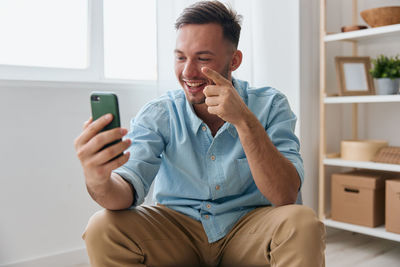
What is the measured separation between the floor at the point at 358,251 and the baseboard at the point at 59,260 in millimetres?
37

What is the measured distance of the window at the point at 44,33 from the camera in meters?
1.81

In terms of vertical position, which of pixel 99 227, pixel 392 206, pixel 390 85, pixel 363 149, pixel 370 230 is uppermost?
pixel 390 85

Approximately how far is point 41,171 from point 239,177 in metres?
0.94

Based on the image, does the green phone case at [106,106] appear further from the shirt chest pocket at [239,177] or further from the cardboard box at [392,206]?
the cardboard box at [392,206]

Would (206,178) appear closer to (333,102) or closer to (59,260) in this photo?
(59,260)

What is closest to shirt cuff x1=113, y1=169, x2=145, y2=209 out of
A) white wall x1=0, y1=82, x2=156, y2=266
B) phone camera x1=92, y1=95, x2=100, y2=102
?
phone camera x1=92, y1=95, x2=100, y2=102

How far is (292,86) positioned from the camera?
7.46ft

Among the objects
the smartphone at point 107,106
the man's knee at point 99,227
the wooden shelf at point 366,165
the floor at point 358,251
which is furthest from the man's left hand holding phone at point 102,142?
the wooden shelf at point 366,165

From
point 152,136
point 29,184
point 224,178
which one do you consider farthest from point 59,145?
point 224,178

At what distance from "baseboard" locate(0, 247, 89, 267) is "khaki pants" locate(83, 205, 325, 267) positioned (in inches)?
31.8

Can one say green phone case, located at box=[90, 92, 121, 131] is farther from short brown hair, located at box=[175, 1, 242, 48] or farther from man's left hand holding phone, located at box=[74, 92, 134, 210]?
short brown hair, located at box=[175, 1, 242, 48]

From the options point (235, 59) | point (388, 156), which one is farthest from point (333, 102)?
point (235, 59)

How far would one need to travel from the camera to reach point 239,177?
4.33ft

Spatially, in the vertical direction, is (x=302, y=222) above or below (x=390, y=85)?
below
